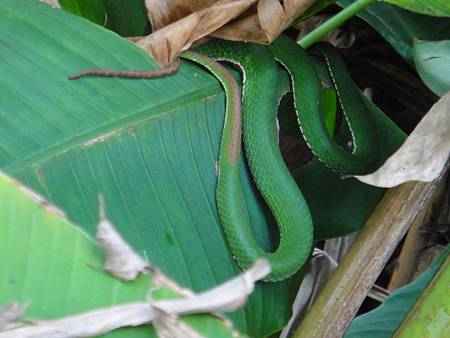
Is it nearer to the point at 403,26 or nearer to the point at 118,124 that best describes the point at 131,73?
the point at 118,124

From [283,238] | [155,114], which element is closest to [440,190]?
[283,238]

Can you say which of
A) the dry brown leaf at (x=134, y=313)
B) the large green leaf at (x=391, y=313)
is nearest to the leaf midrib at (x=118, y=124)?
the dry brown leaf at (x=134, y=313)

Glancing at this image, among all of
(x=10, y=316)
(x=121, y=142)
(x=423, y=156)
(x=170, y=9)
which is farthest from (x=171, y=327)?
(x=170, y=9)

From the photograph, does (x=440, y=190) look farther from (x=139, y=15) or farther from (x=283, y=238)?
(x=139, y=15)

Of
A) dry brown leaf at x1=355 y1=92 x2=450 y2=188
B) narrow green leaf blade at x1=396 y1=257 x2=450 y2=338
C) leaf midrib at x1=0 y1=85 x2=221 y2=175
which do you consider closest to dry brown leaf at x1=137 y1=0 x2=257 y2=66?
leaf midrib at x1=0 y1=85 x2=221 y2=175

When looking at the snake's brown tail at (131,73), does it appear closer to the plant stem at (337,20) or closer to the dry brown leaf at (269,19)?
the dry brown leaf at (269,19)

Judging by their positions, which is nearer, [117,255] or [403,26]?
[117,255]

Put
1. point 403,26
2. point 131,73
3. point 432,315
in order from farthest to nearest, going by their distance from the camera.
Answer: point 403,26 < point 131,73 < point 432,315
